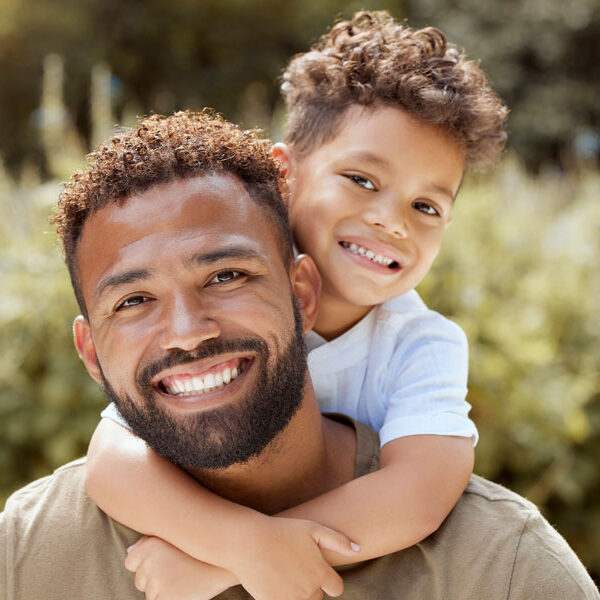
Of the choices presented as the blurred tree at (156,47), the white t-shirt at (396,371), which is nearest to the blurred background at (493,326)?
the white t-shirt at (396,371)

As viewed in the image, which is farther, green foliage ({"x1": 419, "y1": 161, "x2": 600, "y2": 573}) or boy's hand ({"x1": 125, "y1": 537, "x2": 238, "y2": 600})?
green foliage ({"x1": 419, "y1": 161, "x2": 600, "y2": 573})

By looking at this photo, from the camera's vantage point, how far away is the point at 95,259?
7.03 feet

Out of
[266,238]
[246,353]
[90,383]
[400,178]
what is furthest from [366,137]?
[90,383]

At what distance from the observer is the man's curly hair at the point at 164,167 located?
Result: 2.13 m

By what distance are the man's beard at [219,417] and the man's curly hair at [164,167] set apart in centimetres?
35

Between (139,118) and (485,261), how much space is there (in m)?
3.42

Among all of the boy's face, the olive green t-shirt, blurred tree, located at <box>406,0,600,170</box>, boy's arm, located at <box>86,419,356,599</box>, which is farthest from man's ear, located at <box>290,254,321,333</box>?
blurred tree, located at <box>406,0,600,170</box>

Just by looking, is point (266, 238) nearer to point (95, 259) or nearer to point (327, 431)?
point (95, 259)

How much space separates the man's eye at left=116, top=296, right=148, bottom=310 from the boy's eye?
1007 mm

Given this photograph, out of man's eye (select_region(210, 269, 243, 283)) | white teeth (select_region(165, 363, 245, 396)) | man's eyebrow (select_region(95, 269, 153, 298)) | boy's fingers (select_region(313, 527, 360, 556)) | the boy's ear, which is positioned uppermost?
the boy's ear

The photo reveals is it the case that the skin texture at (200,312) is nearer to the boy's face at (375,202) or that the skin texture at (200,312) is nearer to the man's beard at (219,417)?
the man's beard at (219,417)

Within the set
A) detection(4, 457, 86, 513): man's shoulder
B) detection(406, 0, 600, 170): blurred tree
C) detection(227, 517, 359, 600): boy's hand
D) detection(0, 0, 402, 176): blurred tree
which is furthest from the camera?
detection(0, 0, 402, 176): blurred tree

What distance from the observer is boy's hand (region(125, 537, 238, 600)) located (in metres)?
1.99

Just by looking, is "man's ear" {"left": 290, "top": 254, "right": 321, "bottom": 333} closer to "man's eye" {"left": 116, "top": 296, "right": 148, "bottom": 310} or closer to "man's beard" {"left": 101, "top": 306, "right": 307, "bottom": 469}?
"man's beard" {"left": 101, "top": 306, "right": 307, "bottom": 469}
